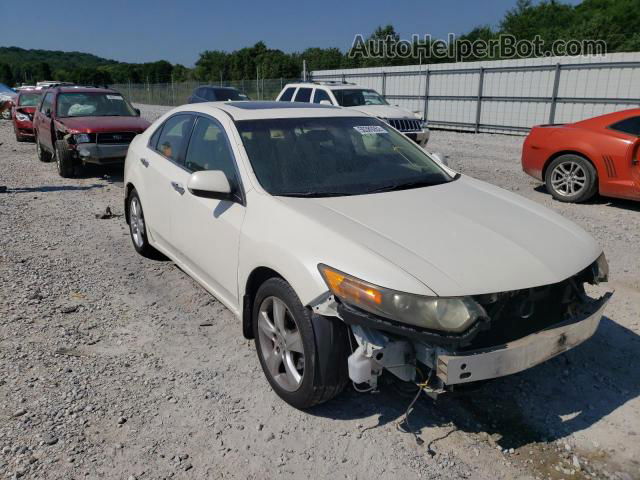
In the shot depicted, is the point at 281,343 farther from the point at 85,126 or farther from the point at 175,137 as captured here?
the point at 85,126

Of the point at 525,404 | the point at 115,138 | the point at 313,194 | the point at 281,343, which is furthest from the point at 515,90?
the point at 281,343

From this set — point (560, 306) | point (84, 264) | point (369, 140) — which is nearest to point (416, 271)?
point (560, 306)

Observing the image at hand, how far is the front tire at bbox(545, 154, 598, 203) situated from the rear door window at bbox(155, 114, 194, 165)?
19.1ft

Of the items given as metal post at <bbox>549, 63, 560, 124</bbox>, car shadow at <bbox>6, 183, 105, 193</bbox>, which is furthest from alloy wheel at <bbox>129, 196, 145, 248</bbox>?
metal post at <bbox>549, 63, 560, 124</bbox>

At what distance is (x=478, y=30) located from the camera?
59.8m

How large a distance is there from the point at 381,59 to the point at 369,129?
5897 centimetres

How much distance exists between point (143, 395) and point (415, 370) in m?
1.68

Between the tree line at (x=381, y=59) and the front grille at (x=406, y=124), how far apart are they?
28.5 metres

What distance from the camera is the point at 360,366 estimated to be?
253 centimetres

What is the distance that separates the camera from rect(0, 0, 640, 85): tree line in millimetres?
40219

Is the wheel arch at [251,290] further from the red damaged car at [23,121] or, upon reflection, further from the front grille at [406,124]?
the red damaged car at [23,121]

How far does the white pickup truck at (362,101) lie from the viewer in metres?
13.1

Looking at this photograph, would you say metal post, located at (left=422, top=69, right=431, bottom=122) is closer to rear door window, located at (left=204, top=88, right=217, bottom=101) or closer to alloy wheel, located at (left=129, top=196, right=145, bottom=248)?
rear door window, located at (left=204, top=88, right=217, bottom=101)

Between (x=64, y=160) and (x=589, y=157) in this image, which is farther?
(x=64, y=160)
